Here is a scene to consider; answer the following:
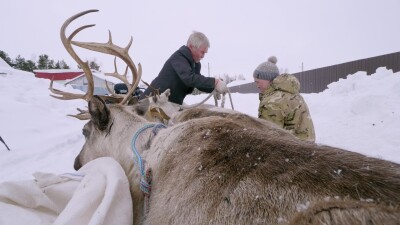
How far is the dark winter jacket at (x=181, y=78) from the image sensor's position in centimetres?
451

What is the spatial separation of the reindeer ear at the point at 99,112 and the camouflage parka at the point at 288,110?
89.7 inches

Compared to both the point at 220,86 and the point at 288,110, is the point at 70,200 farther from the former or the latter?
the point at 288,110

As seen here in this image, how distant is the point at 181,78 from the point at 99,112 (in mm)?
2103

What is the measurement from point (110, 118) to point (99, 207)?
1.32m

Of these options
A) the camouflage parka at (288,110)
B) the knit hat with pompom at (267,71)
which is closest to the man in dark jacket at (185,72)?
the knit hat with pompom at (267,71)

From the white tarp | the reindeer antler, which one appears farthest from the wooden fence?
the white tarp

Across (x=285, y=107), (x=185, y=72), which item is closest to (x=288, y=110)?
(x=285, y=107)

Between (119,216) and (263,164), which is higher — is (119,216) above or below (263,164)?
below

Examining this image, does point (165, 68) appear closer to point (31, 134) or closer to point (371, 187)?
point (371, 187)

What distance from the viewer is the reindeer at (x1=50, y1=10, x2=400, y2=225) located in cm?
104

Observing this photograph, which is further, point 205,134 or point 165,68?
point 165,68

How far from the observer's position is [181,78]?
4.69 metres

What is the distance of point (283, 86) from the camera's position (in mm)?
4301

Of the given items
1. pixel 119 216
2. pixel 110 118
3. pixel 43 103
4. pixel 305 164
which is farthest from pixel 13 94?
pixel 305 164
